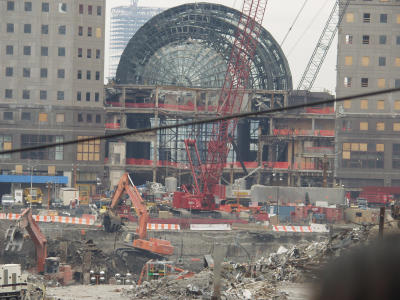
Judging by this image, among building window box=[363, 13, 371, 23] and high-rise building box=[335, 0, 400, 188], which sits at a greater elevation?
building window box=[363, 13, 371, 23]

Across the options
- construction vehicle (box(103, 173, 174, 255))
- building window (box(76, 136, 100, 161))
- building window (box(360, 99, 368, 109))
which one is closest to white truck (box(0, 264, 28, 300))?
construction vehicle (box(103, 173, 174, 255))

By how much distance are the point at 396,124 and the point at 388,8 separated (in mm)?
17098

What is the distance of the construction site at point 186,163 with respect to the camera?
232ft

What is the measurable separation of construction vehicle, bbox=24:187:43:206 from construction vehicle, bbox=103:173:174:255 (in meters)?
24.6

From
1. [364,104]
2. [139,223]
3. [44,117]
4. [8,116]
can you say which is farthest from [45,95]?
[139,223]

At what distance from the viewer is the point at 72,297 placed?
151 ft

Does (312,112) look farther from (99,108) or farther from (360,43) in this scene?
(99,108)

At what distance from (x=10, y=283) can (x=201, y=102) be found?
86488 millimetres

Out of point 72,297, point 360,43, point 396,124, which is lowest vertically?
point 72,297

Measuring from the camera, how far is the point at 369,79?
117500 millimetres

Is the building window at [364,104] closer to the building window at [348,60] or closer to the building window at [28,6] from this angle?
the building window at [348,60]

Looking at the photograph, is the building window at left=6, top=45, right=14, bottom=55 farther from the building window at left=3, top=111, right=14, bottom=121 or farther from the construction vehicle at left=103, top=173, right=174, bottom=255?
the construction vehicle at left=103, top=173, right=174, bottom=255

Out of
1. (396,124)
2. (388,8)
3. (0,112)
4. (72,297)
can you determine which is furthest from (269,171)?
(72,297)

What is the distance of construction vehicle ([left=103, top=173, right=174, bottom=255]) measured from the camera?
215 ft
